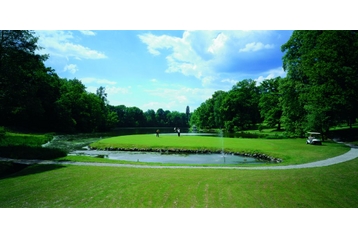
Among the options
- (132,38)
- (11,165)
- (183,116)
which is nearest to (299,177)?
(132,38)

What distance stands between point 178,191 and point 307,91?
70.5 feet

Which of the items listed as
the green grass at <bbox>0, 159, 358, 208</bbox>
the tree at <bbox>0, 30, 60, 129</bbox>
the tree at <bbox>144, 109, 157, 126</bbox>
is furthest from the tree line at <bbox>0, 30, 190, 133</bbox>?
the tree at <bbox>144, 109, 157, 126</bbox>

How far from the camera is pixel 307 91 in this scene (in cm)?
2258

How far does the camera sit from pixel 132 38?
9.91 meters

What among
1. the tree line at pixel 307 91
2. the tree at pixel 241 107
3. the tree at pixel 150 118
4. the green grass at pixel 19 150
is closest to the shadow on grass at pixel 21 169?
the green grass at pixel 19 150

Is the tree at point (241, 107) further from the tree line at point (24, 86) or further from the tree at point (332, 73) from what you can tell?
the tree line at point (24, 86)

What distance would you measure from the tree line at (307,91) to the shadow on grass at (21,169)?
1765 cm

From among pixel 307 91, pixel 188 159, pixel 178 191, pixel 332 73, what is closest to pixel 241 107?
pixel 307 91

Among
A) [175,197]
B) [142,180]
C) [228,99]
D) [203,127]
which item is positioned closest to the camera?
[175,197]

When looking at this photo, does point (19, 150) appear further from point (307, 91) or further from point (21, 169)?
point (307, 91)

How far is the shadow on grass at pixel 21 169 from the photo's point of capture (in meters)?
8.92

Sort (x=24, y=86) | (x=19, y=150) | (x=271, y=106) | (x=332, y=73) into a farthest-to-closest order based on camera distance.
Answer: (x=271, y=106) < (x=332, y=73) < (x=24, y=86) < (x=19, y=150)
